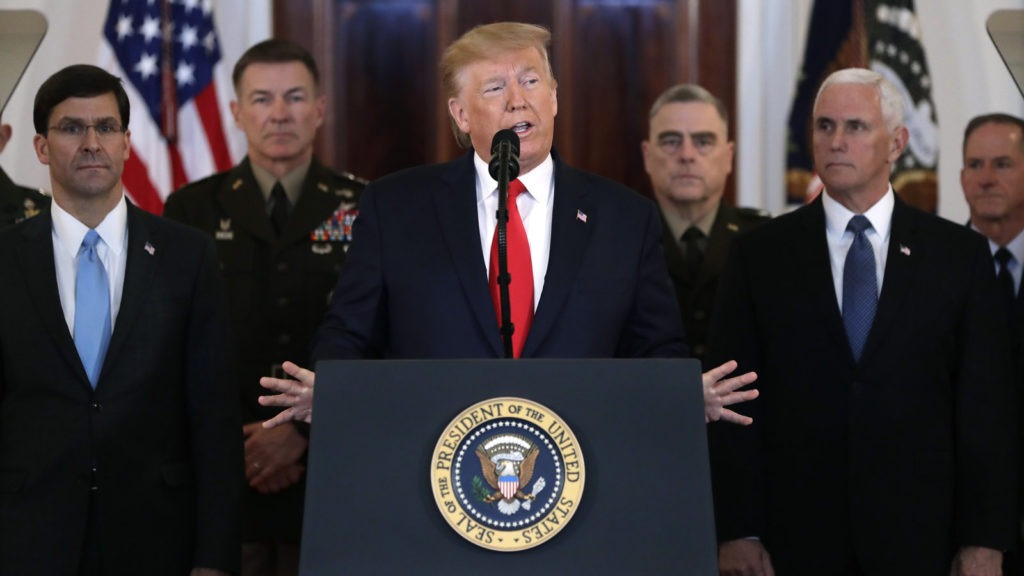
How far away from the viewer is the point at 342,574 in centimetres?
190

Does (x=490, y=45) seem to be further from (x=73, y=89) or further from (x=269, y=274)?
(x=269, y=274)

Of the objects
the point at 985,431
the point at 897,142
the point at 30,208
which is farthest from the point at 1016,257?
the point at 30,208

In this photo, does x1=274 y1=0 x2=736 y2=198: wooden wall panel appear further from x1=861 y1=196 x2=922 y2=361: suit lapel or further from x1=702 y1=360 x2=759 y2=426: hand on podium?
x1=702 y1=360 x2=759 y2=426: hand on podium

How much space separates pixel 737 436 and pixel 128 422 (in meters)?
1.35

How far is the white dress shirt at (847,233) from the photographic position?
3.29 meters

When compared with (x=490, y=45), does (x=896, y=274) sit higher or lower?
lower

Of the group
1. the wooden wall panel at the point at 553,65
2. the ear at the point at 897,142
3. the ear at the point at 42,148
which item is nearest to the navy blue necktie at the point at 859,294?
the ear at the point at 897,142

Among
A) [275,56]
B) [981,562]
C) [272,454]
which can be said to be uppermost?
[275,56]

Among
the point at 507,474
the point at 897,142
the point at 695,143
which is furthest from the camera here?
the point at 695,143

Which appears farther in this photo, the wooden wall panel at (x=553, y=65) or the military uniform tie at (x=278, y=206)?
the wooden wall panel at (x=553, y=65)

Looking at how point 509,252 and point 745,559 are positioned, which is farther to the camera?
point 745,559

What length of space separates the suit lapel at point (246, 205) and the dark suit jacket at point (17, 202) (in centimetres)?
50

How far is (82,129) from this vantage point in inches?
126

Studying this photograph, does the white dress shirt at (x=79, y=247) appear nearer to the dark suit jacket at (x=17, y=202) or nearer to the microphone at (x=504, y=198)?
the dark suit jacket at (x=17, y=202)
